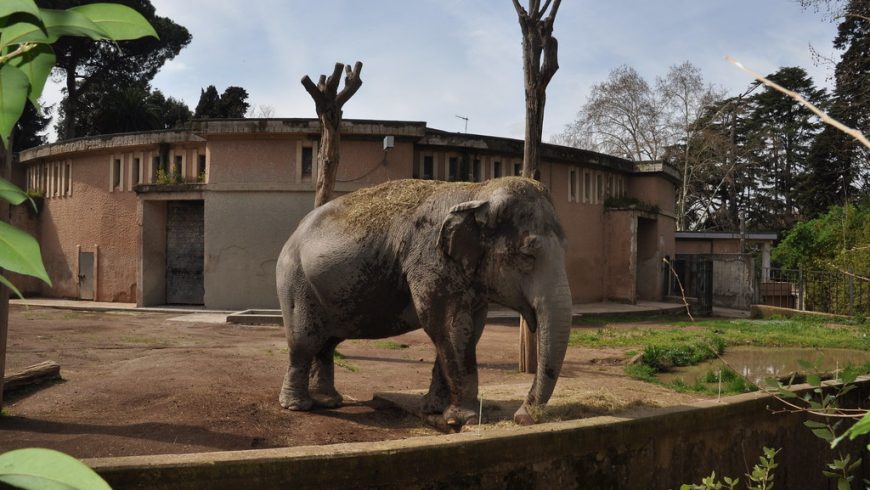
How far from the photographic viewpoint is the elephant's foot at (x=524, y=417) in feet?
14.0

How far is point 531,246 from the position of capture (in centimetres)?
447

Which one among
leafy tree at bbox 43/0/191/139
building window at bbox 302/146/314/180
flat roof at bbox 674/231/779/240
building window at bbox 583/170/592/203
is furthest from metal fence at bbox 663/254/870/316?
leafy tree at bbox 43/0/191/139

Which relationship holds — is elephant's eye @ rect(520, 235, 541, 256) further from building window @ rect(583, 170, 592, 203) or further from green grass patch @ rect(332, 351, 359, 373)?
building window @ rect(583, 170, 592, 203)

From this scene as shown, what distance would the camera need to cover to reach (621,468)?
13.9 feet

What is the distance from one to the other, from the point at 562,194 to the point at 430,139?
17.7 feet

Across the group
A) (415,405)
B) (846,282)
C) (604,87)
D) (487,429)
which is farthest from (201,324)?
(604,87)

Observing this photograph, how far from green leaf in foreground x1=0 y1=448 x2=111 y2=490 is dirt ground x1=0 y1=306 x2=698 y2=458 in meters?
3.89

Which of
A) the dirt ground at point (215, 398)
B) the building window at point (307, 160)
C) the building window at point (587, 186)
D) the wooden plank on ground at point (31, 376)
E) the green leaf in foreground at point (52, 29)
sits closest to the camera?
the green leaf in foreground at point (52, 29)

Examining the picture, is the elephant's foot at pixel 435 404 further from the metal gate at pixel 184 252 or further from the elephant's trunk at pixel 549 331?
the metal gate at pixel 184 252

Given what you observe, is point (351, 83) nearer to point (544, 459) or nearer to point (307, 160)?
point (307, 160)

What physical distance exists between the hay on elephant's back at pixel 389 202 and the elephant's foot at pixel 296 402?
158cm

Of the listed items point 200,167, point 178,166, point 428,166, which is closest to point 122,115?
point 178,166

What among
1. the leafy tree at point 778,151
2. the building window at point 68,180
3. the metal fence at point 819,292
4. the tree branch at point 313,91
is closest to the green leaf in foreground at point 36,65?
the tree branch at point 313,91

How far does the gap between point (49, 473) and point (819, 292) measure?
24.8 meters
